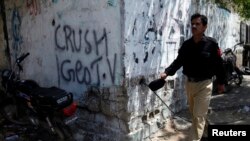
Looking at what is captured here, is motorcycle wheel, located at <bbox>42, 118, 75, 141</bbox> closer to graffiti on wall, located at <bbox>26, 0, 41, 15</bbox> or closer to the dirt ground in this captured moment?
the dirt ground

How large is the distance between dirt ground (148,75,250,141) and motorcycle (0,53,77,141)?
1.38m

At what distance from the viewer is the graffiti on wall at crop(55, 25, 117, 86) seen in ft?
16.4

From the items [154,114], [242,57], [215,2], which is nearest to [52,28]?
[154,114]

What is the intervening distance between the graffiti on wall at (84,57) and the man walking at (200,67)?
41.1 inches

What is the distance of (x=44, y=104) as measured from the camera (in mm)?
4785

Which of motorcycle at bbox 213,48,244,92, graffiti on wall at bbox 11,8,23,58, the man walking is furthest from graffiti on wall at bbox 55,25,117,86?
motorcycle at bbox 213,48,244,92

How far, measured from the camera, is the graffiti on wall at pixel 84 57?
197 inches

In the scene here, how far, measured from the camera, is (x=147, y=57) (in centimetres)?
525

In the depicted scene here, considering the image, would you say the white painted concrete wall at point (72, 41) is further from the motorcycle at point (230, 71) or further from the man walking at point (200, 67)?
the motorcycle at point (230, 71)

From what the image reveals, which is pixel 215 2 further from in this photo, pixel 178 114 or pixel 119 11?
pixel 119 11

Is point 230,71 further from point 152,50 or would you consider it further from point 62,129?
point 62,129

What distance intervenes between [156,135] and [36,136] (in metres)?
1.96

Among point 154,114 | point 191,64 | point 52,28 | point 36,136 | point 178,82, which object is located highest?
point 52,28

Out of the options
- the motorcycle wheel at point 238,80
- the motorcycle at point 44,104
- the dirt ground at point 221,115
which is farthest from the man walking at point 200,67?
the motorcycle wheel at point 238,80
